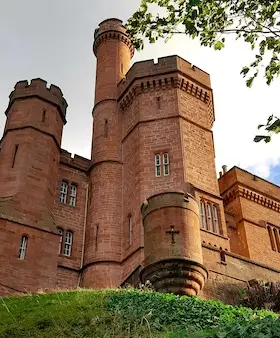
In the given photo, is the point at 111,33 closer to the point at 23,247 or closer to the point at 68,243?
the point at 68,243

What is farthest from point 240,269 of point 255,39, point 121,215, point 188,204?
point 255,39

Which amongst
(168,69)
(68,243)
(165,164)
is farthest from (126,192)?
(168,69)

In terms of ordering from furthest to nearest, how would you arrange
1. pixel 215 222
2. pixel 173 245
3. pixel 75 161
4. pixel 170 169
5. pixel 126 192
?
pixel 75 161, pixel 126 192, pixel 170 169, pixel 215 222, pixel 173 245

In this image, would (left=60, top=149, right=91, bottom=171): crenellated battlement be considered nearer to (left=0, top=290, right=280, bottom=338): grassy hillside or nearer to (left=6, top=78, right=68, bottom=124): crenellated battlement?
(left=6, top=78, right=68, bottom=124): crenellated battlement

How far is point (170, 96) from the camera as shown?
80.4 ft

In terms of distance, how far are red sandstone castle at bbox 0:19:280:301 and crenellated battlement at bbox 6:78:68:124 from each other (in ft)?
0.21

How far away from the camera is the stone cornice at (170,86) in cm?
2486

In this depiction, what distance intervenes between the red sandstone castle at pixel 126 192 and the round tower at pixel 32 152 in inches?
2.2

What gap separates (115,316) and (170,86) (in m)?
16.2

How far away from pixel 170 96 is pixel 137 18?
15.8m

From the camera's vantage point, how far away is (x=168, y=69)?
25203mm

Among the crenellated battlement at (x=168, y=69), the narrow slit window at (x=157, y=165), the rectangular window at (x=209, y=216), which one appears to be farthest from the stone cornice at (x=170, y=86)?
the rectangular window at (x=209, y=216)

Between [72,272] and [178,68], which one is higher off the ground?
[178,68]

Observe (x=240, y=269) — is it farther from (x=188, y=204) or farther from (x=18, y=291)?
(x=18, y=291)
